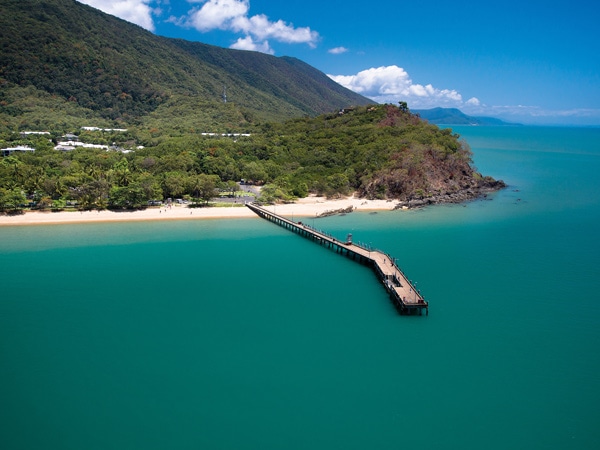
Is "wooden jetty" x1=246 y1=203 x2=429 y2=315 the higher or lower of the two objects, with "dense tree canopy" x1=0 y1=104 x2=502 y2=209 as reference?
lower

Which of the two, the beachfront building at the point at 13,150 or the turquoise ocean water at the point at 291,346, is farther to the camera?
the beachfront building at the point at 13,150

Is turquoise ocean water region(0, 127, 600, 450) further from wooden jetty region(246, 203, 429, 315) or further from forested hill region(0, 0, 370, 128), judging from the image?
forested hill region(0, 0, 370, 128)

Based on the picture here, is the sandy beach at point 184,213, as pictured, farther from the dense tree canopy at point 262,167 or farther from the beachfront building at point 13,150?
the beachfront building at point 13,150

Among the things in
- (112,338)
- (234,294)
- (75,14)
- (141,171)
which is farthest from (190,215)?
(75,14)

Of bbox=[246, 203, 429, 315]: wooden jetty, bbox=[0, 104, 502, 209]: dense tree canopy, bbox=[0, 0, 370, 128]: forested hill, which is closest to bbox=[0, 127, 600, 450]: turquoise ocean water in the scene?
bbox=[246, 203, 429, 315]: wooden jetty

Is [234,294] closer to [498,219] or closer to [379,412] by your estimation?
[379,412]

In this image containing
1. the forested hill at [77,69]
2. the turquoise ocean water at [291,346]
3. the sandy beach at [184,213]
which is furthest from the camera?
the forested hill at [77,69]

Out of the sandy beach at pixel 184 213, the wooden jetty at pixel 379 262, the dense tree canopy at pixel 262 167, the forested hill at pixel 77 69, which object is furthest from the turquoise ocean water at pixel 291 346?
the forested hill at pixel 77 69
